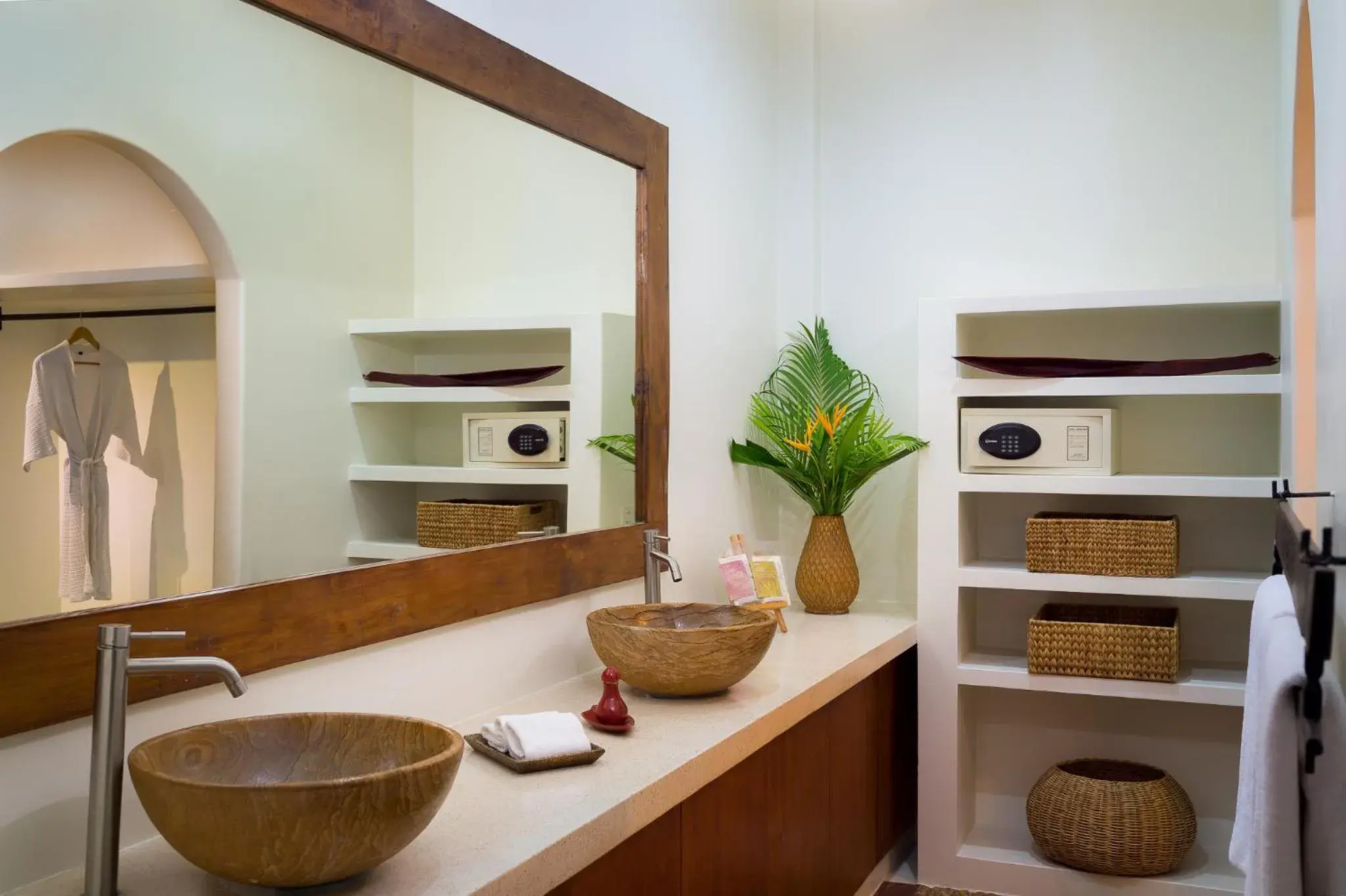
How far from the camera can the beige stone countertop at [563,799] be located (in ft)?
4.86

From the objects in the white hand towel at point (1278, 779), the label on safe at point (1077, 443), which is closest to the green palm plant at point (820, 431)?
the label on safe at point (1077, 443)

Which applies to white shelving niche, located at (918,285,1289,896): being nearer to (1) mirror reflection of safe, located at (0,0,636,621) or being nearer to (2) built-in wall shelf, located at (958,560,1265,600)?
(2) built-in wall shelf, located at (958,560,1265,600)

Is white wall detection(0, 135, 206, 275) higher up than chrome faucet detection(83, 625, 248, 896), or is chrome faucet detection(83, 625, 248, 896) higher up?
white wall detection(0, 135, 206, 275)

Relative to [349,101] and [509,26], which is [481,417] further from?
[509,26]

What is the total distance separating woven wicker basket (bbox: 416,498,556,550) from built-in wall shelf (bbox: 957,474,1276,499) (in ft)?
4.57

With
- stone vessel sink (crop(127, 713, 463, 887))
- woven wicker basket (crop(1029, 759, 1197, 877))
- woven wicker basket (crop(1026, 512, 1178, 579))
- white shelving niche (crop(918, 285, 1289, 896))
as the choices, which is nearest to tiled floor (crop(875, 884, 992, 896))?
white shelving niche (crop(918, 285, 1289, 896))

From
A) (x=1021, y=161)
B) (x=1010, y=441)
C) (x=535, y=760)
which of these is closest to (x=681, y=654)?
(x=535, y=760)

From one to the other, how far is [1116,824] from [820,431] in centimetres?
132

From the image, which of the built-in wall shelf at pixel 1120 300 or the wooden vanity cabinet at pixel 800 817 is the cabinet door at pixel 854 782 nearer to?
the wooden vanity cabinet at pixel 800 817

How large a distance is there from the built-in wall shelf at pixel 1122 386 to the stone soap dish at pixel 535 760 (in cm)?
178

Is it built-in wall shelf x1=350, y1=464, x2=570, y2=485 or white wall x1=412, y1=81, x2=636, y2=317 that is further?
white wall x1=412, y1=81, x2=636, y2=317

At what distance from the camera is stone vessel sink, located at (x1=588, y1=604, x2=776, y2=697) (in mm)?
2299

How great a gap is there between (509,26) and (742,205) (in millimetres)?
1272

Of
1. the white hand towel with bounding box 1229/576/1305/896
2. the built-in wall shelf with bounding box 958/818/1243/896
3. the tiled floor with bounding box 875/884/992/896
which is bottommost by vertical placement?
the tiled floor with bounding box 875/884/992/896
